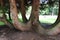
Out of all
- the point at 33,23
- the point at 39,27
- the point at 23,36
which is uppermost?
the point at 33,23

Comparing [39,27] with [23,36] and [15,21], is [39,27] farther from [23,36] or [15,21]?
[15,21]

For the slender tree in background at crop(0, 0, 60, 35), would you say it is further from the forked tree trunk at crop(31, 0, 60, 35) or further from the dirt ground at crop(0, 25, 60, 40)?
the dirt ground at crop(0, 25, 60, 40)

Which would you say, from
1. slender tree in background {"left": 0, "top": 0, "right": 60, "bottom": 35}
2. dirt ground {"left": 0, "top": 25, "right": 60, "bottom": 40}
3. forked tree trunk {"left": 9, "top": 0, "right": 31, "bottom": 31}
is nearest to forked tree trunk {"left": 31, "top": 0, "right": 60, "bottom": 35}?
slender tree in background {"left": 0, "top": 0, "right": 60, "bottom": 35}

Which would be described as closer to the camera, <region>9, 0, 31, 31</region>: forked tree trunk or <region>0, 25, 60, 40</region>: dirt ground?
<region>9, 0, 31, 31</region>: forked tree trunk

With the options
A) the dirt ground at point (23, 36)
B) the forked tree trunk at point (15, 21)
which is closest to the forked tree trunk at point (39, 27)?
the dirt ground at point (23, 36)

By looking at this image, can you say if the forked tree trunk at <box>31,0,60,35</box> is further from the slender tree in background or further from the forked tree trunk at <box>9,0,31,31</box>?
the forked tree trunk at <box>9,0,31,31</box>

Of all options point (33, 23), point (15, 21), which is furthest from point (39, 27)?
point (15, 21)

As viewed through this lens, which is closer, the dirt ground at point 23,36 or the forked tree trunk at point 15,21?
the forked tree trunk at point 15,21

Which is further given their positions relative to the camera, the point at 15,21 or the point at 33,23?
the point at 33,23

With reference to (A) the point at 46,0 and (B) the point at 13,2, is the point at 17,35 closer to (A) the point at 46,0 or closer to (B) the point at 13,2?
(B) the point at 13,2

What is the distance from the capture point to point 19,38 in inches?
246

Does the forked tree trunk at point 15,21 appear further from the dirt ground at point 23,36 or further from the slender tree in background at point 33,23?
the dirt ground at point 23,36

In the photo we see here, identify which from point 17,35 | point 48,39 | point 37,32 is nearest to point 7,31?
point 17,35

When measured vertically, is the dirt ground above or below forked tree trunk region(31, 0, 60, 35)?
below
